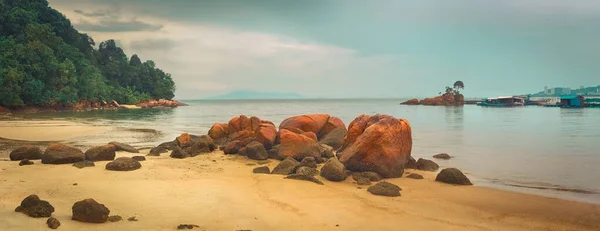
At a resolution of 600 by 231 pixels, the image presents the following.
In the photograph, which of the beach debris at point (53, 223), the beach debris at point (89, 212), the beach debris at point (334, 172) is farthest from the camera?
the beach debris at point (334, 172)

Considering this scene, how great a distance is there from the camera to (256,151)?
17.3 meters

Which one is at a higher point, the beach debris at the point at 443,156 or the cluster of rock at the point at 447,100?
the cluster of rock at the point at 447,100

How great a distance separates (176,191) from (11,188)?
393cm

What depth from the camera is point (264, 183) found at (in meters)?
12.2

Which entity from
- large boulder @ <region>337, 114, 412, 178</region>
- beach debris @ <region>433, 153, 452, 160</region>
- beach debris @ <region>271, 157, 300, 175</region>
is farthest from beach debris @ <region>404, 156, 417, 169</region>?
beach debris @ <region>433, 153, 452, 160</region>

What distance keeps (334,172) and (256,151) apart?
17.1ft

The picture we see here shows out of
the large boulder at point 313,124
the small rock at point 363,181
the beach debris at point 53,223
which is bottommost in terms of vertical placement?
the small rock at point 363,181

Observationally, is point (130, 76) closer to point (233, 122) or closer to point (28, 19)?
point (28, 19)

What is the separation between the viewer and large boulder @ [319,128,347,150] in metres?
21.9

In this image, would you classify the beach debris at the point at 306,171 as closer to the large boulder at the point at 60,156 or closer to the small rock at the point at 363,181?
the small rock at the point at 363,181

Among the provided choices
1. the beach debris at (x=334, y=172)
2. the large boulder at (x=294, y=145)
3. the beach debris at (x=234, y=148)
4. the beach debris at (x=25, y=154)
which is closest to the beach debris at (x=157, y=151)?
the beach debris at (x=234, y=148)

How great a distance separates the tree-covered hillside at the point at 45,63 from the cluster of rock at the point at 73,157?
53.7m

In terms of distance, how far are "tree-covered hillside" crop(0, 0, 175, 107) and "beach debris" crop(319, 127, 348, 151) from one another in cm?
5613

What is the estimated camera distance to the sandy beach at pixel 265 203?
802 cm
